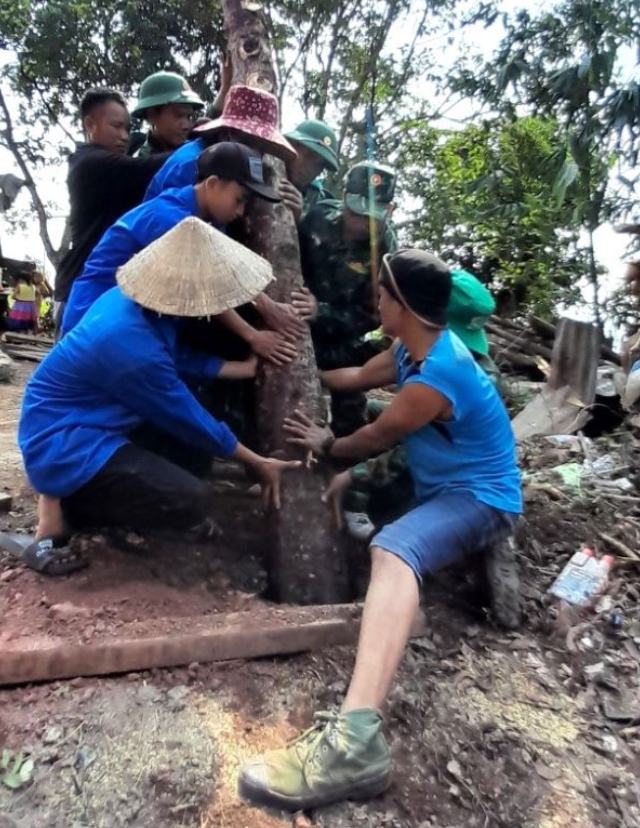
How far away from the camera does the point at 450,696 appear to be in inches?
110

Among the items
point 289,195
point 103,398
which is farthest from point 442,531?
point 289,195

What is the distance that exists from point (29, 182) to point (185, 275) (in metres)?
13.5

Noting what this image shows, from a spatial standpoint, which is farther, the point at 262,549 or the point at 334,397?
the point at 334,397

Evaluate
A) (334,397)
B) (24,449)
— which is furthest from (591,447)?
(24,449)

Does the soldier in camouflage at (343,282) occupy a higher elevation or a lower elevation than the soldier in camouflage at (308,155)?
lower

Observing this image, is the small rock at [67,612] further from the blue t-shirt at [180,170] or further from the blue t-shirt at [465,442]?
the blue t-shirt at [180,170]

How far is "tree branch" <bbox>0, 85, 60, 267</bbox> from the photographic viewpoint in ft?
46.9

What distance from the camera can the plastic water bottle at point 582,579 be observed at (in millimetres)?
3467

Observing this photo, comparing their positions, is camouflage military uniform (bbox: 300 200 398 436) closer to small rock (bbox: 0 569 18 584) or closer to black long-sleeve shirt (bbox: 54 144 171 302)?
black long-sleeve shirt (bbox: 54 144 171 302)

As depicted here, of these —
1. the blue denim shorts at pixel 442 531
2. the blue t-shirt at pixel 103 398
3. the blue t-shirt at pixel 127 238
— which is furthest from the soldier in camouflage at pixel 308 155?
the blue denim shorts at pixel 442 531

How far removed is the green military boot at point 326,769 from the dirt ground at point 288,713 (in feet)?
0.19

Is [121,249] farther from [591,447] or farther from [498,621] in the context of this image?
[591,447]

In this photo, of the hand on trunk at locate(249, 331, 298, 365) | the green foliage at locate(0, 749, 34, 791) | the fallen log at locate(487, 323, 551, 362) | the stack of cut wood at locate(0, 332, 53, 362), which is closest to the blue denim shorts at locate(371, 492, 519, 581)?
the hand on trunk at locate(249, 331, 298, 365)

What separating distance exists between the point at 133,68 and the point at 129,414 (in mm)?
11181
